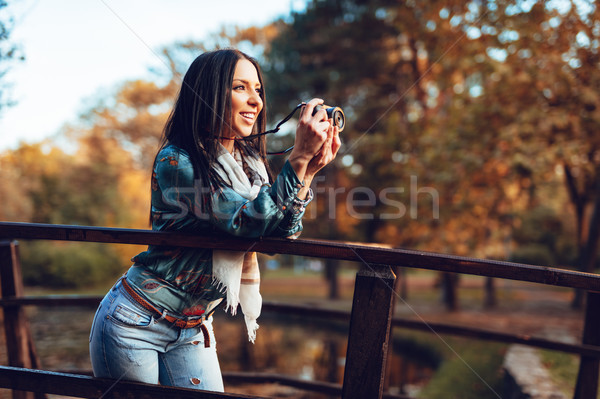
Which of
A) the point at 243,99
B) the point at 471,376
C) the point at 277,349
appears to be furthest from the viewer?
the point at 277,349

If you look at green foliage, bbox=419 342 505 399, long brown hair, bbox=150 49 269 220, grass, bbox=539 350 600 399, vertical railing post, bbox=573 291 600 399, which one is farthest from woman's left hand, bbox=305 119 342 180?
grass, bbox=539 350 600 399

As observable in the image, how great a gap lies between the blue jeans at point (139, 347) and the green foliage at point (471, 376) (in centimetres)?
383

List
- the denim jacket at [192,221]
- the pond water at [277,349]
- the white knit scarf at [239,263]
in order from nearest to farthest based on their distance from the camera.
A: the denim jacket at [192,221]
the white knit scarf at [239,263]
the pond water at [277,349]

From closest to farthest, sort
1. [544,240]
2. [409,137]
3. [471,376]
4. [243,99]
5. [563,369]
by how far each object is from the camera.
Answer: [243,99] → [563,369] → [471,376] → [409,137] → [544,240]

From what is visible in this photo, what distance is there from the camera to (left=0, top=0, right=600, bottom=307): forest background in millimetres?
7730

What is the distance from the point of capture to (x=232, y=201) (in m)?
1.42

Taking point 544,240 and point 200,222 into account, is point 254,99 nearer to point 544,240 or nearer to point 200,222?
point 200,222

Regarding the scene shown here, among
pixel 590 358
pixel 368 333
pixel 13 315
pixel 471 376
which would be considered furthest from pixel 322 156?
pixel 471 376

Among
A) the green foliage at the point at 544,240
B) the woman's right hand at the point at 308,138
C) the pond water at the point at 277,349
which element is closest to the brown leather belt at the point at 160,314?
the woman's right hand at the point at 308,138

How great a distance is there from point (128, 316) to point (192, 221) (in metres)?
0.35

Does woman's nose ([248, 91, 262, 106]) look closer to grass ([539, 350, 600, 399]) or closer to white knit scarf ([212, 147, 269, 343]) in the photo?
white knit scarf ([212, 147, 269, 343])

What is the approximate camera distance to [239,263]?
1508 mm

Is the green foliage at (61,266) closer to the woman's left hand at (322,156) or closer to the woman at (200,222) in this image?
the woman at (200,222)

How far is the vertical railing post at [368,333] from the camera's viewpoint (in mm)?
1408
